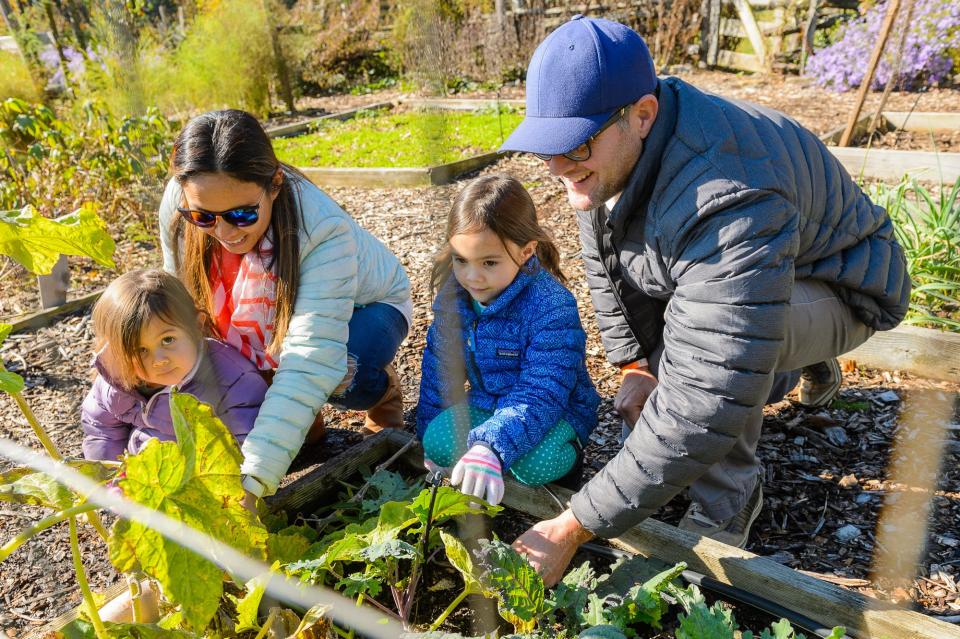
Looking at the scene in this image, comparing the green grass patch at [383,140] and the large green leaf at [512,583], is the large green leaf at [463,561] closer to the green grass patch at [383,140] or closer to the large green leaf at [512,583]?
the large green leaf at [512,583]

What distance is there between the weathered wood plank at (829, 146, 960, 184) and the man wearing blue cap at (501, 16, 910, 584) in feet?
9.88

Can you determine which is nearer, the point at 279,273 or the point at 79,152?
the point at 279,273

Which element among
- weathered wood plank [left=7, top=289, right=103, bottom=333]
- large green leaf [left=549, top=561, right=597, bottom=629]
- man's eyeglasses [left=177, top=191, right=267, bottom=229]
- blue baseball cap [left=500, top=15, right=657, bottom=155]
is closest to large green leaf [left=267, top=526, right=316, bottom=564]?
large green leaf [left=549, top=561, right=597, bottom=629]

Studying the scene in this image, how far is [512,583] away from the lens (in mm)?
1317

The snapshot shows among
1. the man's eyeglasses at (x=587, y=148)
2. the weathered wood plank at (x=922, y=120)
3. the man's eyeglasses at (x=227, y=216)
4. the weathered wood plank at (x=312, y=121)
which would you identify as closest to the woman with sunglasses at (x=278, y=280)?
the man's eyeglasses at (x=227, y=216)

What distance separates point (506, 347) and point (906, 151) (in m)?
3.66

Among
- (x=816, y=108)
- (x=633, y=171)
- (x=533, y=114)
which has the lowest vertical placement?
(x=816, y=108)

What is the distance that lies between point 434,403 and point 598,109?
100 cm

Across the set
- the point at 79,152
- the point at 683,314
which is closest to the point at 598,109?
the point at 683,314

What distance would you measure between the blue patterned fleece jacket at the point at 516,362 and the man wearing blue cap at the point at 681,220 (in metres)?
0.28

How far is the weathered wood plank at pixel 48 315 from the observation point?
11.3 feet

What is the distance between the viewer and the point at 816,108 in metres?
6.55

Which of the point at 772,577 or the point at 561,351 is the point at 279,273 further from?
the point at 772,577

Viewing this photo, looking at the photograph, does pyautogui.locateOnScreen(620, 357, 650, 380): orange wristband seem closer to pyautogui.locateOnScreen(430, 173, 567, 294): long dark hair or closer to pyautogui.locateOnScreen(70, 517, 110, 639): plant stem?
pyautogui.locateOnScreen(430, 173, 567, 294): long dark hair
